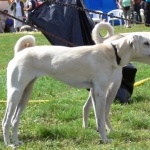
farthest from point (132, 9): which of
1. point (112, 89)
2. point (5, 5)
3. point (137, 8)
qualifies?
point (112, 89)

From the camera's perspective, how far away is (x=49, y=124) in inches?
260

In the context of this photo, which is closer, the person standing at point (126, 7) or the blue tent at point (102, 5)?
the person standing at point (126, 7)

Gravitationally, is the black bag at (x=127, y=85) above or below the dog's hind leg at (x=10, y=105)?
below

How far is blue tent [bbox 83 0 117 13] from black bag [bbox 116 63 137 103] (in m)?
21.0

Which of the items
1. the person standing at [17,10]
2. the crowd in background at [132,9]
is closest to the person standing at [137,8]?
the crowd in background at [132,9]

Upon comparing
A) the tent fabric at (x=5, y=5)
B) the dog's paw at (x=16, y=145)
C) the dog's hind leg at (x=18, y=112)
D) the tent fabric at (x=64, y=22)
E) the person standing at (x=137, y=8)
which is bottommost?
the person standing at (x=137, y=8)

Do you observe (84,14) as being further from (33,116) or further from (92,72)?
(92,72)

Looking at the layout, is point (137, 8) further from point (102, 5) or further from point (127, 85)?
point (127, 85)

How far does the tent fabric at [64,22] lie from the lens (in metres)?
7.68

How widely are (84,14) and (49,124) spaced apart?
2.20m

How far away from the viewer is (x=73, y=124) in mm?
6453

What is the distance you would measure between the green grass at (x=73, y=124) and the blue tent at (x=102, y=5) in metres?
20.0

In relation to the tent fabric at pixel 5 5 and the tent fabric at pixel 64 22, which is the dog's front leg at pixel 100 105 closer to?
the tent fabric at pixel 64 22

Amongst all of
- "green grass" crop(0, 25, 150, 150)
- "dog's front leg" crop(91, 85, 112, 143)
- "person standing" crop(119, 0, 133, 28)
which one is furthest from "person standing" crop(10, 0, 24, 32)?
"dog's front leg" crop(91, 85, 112, 143)
